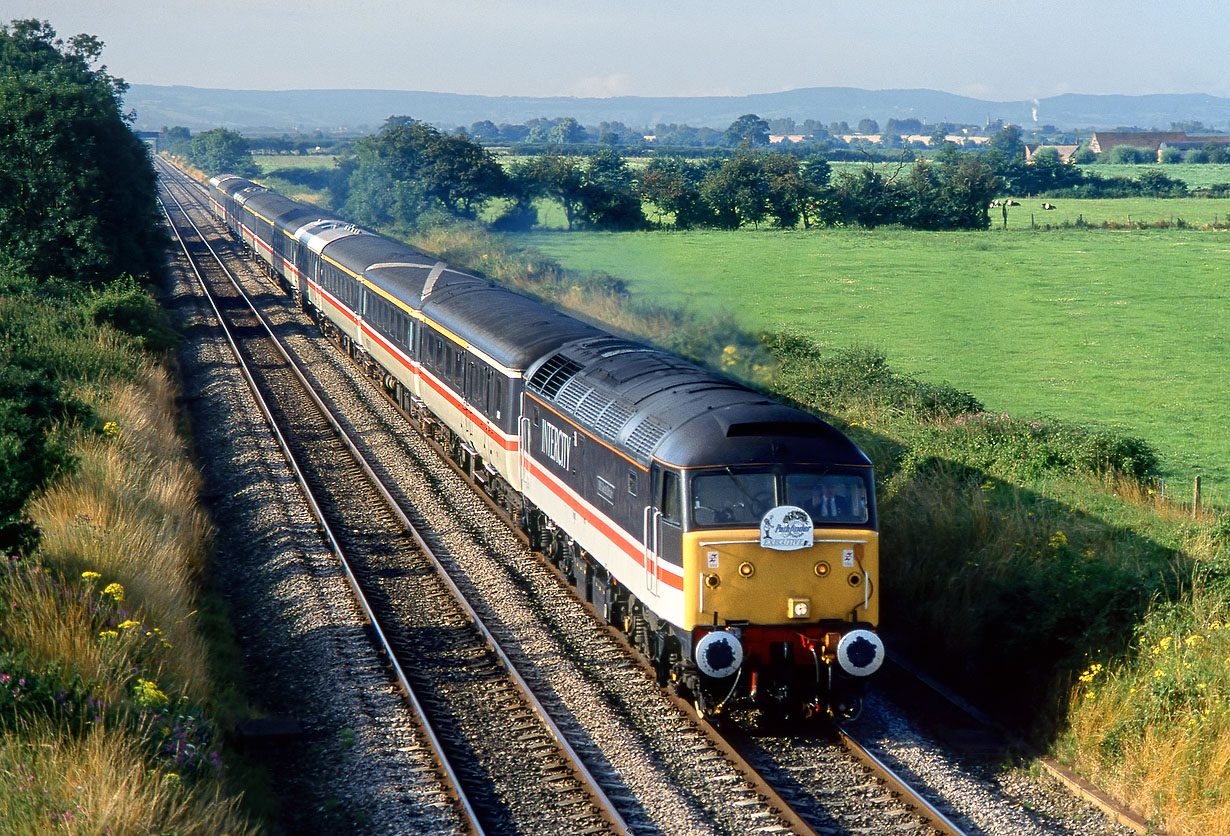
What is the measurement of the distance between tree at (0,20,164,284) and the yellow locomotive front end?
2959 cm

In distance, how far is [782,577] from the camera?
464 inches

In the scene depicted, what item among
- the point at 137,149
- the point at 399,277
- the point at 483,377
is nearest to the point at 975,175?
the point at 137,149

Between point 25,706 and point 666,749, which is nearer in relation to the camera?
point 25,706

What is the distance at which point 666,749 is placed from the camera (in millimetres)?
11984

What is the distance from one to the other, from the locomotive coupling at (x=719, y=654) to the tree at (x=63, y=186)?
1175 inches

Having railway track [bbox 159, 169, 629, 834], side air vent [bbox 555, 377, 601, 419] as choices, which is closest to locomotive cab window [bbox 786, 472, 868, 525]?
railway track [bbox 159, 169, 629, 834]

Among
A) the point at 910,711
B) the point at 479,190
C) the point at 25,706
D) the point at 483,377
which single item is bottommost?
the point at 910,711

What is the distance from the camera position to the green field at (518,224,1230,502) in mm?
30688

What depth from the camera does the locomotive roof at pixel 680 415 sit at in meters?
11.8

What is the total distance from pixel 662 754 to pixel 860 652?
2.28m

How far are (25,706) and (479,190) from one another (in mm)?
63664

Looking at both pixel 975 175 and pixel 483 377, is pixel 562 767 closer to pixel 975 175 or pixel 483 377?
pixel 483 377

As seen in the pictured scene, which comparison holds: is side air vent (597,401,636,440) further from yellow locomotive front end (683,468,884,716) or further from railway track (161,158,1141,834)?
railway track (161,158,1141,834)

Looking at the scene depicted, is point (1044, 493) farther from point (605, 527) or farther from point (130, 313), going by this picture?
point (130, 313)
